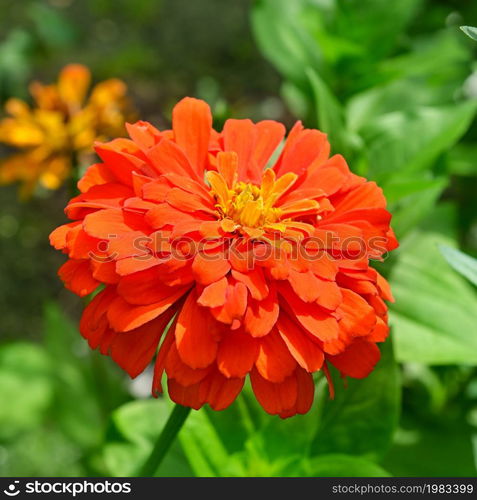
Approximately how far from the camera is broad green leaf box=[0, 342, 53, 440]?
3.53ft

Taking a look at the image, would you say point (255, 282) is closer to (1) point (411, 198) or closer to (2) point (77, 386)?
(1) point (411, 198)

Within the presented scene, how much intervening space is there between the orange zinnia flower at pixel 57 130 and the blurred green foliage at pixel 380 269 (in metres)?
0.22

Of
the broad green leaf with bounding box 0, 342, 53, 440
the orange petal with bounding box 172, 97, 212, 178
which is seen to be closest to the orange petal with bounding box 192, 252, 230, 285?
the orange petal with bounding box 172, 97, 212, 178

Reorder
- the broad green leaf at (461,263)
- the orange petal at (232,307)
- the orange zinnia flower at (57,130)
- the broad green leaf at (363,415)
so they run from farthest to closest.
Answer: the orange zinnia flower at (57,130) → the broad green leaf at (363,415) → the broad green leaf at (461,263) → the orange petal at (232,307)

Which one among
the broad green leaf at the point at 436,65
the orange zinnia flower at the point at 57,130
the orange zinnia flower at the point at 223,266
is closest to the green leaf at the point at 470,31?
the orange zinnia flower at the point at 223,266

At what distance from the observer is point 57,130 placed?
102 centimetres

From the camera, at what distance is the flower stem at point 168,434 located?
21.0 inches

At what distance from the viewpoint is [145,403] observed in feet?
2.49

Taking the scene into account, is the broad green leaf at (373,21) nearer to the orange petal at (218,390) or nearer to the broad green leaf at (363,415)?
the broad green leaf at (363,415)

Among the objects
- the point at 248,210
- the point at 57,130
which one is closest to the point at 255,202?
the point at 248,210

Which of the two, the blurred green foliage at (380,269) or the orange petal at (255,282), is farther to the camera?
the blurred green foliage at (380,269)

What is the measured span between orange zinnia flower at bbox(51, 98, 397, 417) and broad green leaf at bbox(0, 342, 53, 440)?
65 centimetres

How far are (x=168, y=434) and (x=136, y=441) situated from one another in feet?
0.70
